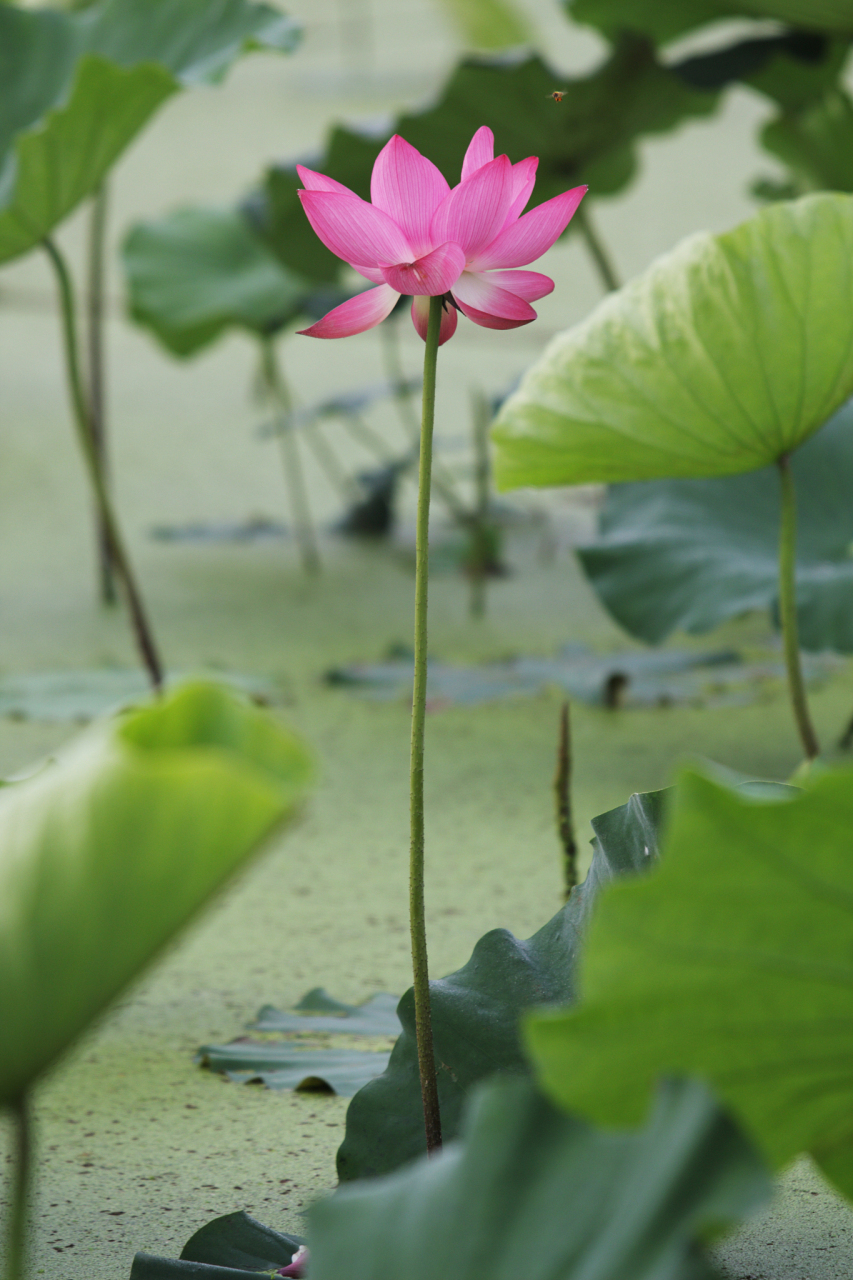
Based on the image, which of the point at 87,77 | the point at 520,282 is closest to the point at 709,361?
the point at 520,282

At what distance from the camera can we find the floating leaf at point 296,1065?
A: 2.40 feet

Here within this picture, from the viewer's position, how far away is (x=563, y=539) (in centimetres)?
249

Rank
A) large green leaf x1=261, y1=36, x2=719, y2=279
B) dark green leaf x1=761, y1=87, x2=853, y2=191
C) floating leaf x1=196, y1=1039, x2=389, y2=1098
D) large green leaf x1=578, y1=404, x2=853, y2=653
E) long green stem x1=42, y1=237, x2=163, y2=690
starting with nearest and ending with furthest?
floating leaf x1=196, y1=1039, x2=389, y2=1098, large green leaf x1=578, y1=404, x2=853, y2=653, long green stem x1=42, y1=237, x2=163, y2=690, large green leaf x1=261, y1=36, x2=719, y2=279, dark green leaf x1=761, y1=87, x2=853, y2=191

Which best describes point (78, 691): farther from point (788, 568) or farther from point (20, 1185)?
point (20, 1185)

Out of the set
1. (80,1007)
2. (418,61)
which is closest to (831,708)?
(80,1007)

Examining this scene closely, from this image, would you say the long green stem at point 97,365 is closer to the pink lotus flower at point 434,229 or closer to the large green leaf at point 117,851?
the pink lotus flower at point 434,229

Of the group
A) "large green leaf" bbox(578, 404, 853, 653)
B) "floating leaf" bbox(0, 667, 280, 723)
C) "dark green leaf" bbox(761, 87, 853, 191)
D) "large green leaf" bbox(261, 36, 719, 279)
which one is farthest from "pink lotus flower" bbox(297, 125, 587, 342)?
"dark green leaf" bbox(761, 87, 853, 191)

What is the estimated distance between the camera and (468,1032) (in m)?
0.58

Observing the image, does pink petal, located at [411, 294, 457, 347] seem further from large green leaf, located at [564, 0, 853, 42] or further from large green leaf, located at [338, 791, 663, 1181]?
large green leaf, located at [564, 0, 853, 42]

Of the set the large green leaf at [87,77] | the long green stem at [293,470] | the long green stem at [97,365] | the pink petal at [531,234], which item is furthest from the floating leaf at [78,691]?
the pink petal at [531,234]

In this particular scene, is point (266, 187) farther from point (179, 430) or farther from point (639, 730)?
point (179, 430)

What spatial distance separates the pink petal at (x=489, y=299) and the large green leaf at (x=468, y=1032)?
0.68 feet

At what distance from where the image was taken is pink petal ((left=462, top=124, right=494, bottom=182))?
488 millimetres

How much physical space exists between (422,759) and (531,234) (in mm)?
203
